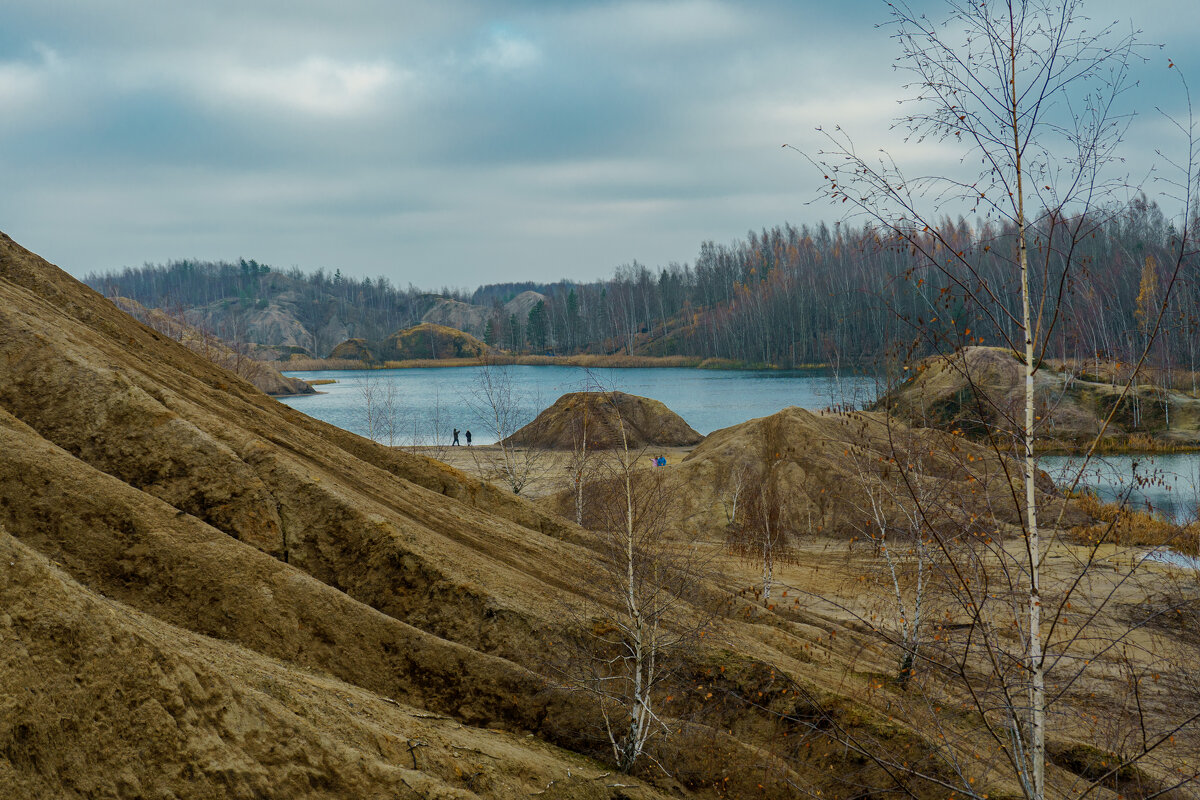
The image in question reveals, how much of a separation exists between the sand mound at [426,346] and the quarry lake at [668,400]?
26.2 meters

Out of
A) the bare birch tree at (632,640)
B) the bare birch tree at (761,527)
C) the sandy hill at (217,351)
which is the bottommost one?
the bare birch tree at (761,527)

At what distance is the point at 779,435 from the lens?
3475cm

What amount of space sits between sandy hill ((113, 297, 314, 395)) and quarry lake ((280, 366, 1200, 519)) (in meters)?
3.52

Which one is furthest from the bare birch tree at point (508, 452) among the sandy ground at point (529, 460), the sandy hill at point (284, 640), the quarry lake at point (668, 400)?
the sandy hill at point (284, 640)

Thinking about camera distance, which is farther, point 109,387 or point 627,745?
point 109,387

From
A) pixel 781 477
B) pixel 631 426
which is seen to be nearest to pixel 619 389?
pixel 631 426

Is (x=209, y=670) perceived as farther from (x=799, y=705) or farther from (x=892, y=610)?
(x=892, y=610)

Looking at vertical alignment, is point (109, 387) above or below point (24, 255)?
below

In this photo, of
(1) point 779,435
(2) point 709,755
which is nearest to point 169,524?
(2) point 709,755

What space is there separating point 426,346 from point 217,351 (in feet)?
317

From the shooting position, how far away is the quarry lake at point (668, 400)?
41031 millimetres

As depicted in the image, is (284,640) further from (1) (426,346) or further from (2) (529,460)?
(1) (426,346)

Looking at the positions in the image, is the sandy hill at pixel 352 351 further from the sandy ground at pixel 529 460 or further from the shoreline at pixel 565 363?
the sandy ground at pixel 529 460

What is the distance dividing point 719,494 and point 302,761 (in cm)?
2738
